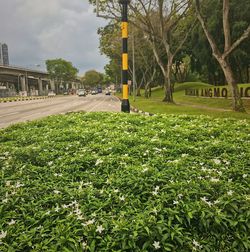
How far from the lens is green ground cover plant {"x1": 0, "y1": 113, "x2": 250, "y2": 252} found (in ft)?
8.39

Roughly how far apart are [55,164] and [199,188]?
2202mm

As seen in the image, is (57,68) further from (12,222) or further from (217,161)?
(12,222)

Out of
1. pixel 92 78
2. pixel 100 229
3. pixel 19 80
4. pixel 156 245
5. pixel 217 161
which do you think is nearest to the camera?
pixel 156 245

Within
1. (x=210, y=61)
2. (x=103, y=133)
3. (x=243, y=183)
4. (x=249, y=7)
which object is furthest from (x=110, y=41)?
(x=243, y=183)

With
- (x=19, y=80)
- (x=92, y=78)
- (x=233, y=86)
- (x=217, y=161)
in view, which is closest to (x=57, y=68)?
(x=19, y=80)

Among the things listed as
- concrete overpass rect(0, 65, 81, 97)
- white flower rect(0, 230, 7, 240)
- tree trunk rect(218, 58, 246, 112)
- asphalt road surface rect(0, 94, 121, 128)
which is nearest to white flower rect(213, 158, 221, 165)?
white flower rect(0, 230, 7, 240)

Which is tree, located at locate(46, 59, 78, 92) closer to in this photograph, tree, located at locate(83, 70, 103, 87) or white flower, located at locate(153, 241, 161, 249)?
tree, located at locate(83, 70, 103, 87)

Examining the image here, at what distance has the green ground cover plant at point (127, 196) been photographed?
2559 millimetres

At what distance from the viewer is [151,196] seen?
3.22 meters

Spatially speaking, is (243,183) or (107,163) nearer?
(243,183)

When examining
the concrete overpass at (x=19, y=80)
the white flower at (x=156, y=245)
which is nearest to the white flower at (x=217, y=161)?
the white flower at (x=156, y=245)

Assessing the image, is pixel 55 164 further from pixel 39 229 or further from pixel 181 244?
pixel 181 244

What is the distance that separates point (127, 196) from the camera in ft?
10.6

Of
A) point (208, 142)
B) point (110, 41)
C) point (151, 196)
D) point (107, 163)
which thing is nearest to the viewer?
point (151, 196)
